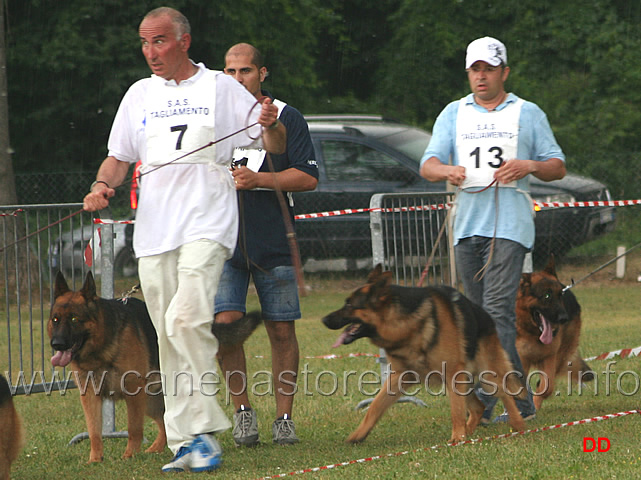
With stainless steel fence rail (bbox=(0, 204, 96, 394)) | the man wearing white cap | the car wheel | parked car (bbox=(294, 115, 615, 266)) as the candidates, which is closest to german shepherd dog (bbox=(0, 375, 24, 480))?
stainless steel fence rail (bbox=(0, 204, 96, 394))

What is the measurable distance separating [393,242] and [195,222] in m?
3.29

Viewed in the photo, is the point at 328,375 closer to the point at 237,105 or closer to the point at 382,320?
the point at 382,320

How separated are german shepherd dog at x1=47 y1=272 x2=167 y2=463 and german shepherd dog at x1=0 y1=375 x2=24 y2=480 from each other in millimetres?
670

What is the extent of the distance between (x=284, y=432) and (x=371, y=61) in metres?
19.2

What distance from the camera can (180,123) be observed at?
15.1 ft

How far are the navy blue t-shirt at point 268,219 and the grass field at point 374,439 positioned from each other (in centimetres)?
107

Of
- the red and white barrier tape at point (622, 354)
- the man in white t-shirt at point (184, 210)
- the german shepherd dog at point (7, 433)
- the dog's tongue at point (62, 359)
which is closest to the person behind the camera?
the german shepherd dog at point (7, 433)

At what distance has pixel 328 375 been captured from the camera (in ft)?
26.4

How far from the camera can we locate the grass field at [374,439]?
4.47 m

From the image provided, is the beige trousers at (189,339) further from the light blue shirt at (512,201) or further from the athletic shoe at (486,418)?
the athletic shoe at (486,418)

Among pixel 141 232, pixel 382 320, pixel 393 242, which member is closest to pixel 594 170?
pixel 393 242

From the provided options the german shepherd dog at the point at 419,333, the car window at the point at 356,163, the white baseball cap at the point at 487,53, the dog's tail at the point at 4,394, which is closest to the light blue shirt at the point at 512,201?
the white baseball cap at the point at 487,53

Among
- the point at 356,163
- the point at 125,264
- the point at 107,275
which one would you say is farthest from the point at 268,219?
the point at 356,163

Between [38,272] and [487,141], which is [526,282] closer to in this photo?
[487,141]
